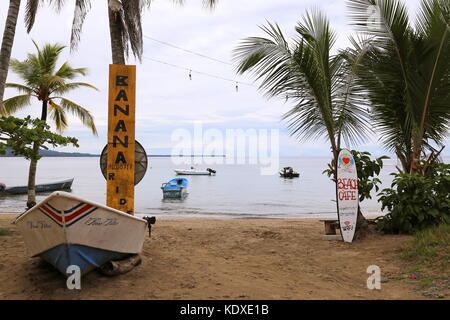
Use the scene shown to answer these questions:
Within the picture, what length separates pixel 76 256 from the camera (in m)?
4.88

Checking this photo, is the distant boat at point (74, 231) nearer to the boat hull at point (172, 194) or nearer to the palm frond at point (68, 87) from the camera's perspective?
the palm frond at point (68, 87)

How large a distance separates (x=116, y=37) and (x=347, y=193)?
6.14 meters

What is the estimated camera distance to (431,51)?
830 cm

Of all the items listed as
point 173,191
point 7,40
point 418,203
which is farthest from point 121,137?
point 173,191

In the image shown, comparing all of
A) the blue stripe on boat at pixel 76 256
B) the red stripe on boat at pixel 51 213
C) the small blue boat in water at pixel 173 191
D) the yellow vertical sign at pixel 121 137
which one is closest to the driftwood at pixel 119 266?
the blue stripe on boat at pixel 76 256

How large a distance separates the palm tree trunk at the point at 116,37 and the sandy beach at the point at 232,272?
3.99 metres

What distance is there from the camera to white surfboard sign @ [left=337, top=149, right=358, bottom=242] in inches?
324

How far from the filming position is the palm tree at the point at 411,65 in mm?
8195

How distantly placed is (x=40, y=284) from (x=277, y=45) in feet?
22.2

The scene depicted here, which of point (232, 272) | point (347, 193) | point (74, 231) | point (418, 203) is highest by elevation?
point (347, 193)

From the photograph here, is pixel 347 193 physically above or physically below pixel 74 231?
above

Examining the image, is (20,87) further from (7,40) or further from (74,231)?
(74,231)

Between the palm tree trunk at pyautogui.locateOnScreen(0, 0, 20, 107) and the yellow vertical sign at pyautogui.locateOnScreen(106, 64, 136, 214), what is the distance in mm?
3632
